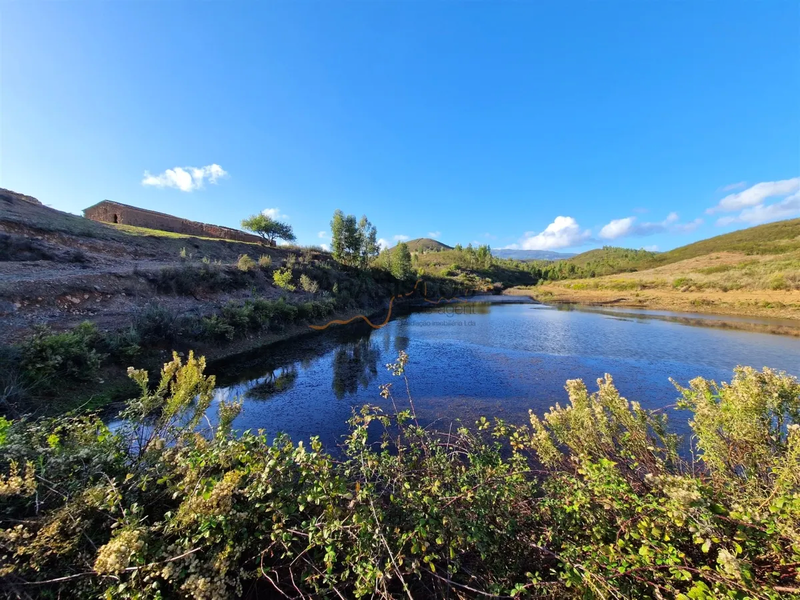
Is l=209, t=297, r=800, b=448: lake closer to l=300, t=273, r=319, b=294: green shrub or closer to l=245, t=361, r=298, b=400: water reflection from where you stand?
l=245, t=361, r=298, b=400: water reflection

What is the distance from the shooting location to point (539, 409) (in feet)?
30.7

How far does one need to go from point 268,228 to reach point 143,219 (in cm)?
1464

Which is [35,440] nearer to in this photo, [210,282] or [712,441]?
[712,441]

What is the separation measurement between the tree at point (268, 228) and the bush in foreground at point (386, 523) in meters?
46.8

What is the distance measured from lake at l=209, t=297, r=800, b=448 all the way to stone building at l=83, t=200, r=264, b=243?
1194 inches

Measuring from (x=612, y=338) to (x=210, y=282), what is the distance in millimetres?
28671

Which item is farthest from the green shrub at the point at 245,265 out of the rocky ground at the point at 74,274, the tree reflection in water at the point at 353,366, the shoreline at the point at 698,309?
the shoreline at the point at 698,309

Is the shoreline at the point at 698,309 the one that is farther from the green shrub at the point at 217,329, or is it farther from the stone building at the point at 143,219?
the stone building at the point at 143,219

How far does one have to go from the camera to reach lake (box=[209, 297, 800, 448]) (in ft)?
30.6

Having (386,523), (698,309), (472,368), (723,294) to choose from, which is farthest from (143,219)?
(723,294)

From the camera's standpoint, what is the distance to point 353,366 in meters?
14.5

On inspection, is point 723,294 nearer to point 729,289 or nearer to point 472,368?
point 729,289

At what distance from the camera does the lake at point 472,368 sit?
9320mm

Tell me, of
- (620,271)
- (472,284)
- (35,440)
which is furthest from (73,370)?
(620,271)
